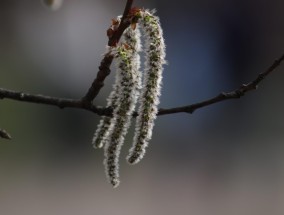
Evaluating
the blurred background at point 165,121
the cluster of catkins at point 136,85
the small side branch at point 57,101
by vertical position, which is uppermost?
the cluster of catkins at point 136,85

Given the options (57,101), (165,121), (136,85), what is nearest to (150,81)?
(136,85)

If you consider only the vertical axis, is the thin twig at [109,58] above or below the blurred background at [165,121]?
above

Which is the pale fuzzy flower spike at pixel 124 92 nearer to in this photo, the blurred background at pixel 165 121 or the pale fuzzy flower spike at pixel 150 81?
the pale fuzzy flower spike at pixel 150 81

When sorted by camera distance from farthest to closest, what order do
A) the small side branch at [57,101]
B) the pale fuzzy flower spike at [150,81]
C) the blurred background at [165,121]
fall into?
the blurred background at [165,121] < the small side branch at [57,101] < the pale fuzzy flower spike at [150,81]

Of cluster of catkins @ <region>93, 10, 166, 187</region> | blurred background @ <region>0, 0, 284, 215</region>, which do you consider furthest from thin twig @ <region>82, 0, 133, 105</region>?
blurred background @ <region>0, 0, 284, 215</region>

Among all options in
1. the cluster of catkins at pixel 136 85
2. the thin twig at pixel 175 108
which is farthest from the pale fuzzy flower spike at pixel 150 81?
the thin twig at pixel 175 108

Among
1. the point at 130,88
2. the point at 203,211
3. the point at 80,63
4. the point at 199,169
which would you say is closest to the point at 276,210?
the point at 203,211

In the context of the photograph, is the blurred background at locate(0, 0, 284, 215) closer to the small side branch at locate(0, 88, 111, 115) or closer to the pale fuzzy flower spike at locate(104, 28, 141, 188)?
the small side branch at locate(0, 88, 111, 115)

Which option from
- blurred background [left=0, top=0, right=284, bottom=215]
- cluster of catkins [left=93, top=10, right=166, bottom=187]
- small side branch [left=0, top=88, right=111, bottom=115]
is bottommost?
blurred background [left=0, top=0, right=284, bottom=215]

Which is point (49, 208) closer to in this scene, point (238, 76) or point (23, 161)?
point (23, 161)
